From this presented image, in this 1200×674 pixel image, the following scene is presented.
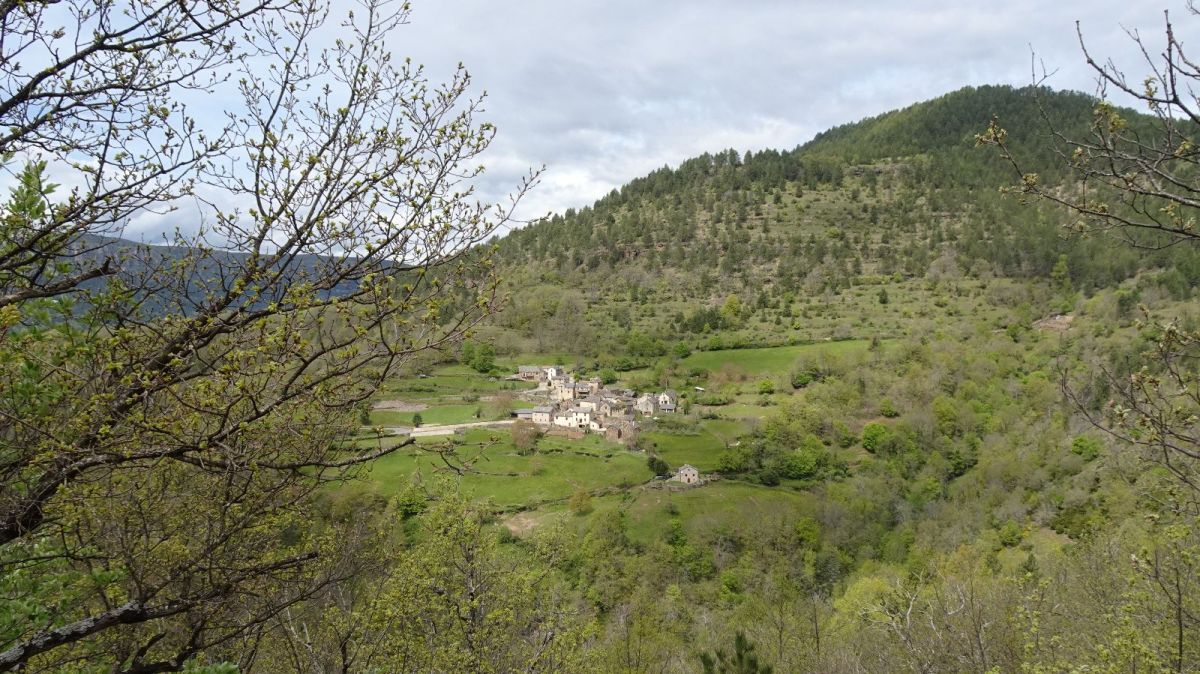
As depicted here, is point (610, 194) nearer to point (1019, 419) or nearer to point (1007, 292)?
point (1007, 292)

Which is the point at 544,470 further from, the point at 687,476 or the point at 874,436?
the point at 874,436

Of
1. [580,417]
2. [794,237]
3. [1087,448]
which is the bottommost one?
[1087,448]

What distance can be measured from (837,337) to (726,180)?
191ft

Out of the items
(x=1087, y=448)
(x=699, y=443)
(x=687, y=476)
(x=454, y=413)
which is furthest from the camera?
(x=454, y=413)

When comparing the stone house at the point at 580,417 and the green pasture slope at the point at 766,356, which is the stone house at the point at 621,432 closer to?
the stone house at the point at 580,417

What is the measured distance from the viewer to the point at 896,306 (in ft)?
286

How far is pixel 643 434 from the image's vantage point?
55.3 m

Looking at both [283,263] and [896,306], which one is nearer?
[283,263]

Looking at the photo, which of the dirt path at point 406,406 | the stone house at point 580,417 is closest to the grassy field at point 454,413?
the dirt path at point 406,406

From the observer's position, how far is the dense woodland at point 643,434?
3.79 m

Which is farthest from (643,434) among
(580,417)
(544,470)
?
(544,470)

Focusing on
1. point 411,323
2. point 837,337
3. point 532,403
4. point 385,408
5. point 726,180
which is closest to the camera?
point 411,323

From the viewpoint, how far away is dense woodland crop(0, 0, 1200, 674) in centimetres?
379

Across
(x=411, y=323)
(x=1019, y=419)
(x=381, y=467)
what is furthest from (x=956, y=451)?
(x=411, y=323)
